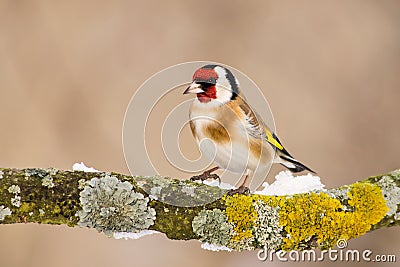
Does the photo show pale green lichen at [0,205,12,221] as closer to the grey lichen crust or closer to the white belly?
the grey lichen crust

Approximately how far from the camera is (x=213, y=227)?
61cm

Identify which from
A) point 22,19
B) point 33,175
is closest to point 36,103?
point 22,19

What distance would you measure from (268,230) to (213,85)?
0.19 m

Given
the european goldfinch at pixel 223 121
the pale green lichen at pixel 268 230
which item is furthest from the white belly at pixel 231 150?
the pale green lichen at pixel 268 230

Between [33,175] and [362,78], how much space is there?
130cm

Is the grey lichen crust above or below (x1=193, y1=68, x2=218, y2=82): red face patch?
below

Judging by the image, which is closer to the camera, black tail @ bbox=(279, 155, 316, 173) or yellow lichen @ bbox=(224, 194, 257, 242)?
yellow lichen @ bbox=(224, 194, 257, 242)

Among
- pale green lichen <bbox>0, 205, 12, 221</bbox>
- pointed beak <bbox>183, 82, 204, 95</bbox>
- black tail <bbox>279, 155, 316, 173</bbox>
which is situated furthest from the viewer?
black tail <bbox>279, 155, 316, 173</bbox>

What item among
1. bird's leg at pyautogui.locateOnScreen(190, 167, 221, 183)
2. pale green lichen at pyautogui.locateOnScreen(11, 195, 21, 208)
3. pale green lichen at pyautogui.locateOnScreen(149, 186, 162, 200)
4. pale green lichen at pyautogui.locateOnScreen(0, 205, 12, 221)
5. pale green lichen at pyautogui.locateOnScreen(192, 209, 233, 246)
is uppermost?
bird's leg at pyautogui.locateOnScreen(190, 167, 221, 183)

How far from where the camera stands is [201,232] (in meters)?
0.60

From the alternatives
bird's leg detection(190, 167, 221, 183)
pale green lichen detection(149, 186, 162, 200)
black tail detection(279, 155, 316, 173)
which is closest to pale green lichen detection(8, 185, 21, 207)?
pale green lichen detection(149, 186, 162, 200)

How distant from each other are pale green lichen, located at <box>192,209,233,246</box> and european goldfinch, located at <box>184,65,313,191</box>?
0.27ft

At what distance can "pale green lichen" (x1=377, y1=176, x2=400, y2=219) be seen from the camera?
66cm

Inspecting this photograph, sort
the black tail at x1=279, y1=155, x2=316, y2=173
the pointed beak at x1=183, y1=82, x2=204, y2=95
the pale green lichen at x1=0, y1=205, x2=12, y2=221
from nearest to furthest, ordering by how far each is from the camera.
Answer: the pale green lichen at x1=0, y1=205, x2=12, y2=221, the pointed beak at x1=183, y1=82, x2=204, y2=95, the black tail at x1=279, y1=155, x2=316, y2=173
